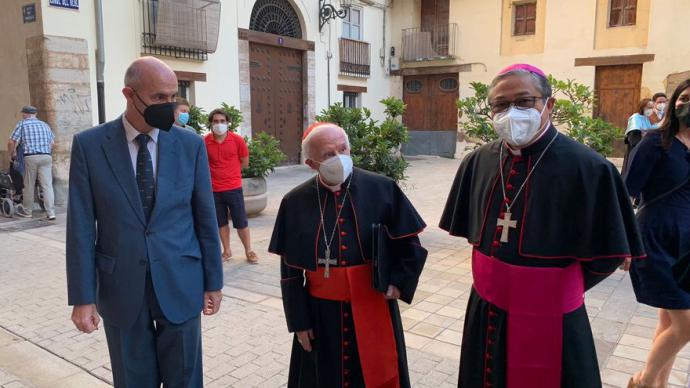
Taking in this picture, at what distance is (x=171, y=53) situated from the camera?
11.4 meters

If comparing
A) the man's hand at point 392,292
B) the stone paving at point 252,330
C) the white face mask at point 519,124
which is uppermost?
the white face mask at point 519,124

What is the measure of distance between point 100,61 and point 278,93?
562 cm

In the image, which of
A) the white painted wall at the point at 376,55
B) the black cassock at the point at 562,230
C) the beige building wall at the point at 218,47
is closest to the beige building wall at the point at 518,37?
the white painted wall at the point at 376,55

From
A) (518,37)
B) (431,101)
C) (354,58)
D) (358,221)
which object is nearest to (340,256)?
(358,221)

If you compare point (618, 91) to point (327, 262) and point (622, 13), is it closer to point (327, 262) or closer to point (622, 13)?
point (622, 13)

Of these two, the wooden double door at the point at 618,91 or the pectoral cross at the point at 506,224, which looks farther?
the wooden double door at the point at 618,91

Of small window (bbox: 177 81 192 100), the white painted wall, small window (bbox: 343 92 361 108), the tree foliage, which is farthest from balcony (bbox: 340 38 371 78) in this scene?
the tree foliage

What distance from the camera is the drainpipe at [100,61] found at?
9.92 metres

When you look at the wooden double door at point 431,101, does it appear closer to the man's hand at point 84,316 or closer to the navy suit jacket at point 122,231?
the navy suit jacket at point 122,231

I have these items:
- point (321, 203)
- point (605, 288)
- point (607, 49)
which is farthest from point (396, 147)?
point (607, 49)

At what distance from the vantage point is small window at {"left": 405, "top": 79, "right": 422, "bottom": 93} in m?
19.8

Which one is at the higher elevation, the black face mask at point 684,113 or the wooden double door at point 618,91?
the wooden double door at point 618,91

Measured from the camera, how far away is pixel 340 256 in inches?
95.4

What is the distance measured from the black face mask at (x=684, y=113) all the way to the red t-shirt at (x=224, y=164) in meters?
4.27
